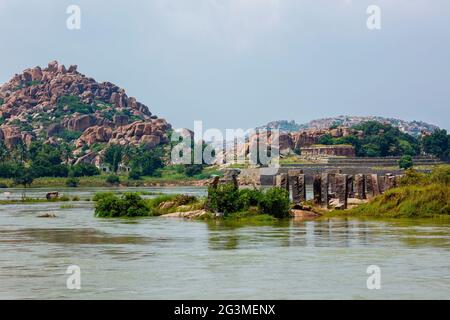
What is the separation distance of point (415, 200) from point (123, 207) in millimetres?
13351

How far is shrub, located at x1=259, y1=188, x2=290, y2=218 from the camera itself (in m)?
35.1

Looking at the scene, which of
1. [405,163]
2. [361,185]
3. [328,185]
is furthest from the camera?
[405,163]

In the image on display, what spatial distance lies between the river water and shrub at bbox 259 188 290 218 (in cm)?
100

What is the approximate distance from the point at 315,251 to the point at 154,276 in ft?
19.2

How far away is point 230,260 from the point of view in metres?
22.7

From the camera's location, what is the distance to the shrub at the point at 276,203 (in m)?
35.1

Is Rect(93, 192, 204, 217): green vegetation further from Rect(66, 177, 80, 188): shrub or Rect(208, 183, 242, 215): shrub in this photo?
Rect(66, 177, 80, 188): shrub

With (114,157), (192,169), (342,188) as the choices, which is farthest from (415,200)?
(114,157)

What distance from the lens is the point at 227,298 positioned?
1730 cm

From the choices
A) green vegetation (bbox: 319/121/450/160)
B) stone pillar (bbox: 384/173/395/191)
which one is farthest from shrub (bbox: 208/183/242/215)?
green vegetation (bbox: 319/121/450/160)

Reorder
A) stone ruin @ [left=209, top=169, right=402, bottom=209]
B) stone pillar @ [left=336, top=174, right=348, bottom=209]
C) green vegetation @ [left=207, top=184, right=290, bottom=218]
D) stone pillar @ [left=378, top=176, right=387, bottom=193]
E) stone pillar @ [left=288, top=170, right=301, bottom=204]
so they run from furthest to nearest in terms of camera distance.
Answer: stone pillar @ [left=378, top=176, right=387, bottom=193] < stone pillar @ [left=288, top=170, right=301, bottom=204] < stone ruin @ [left=209, top=169, right=402, bottom=209] < stone pillar @ [left=336, top=174, right=348, bottom=209] < green vegetation @ [left=207, top=184, right=290, bottom=218]
